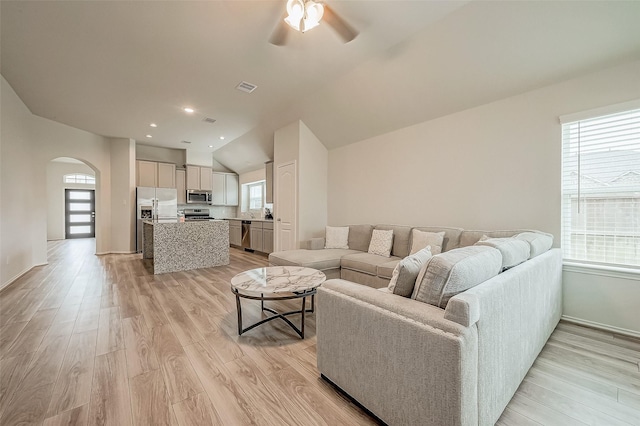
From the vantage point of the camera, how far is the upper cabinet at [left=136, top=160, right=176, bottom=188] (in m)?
6.80

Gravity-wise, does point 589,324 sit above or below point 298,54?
below

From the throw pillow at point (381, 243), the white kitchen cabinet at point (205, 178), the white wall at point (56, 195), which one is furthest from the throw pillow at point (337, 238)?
the white wall at point (56, 195)

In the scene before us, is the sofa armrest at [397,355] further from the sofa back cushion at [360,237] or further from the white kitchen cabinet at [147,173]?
the white kitchen cabinet at [147,173]

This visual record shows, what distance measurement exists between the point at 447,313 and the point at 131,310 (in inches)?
129

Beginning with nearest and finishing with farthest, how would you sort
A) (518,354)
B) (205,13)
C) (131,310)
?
(518,354)
(205,13)
(131,310)

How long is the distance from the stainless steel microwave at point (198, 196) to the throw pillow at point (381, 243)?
6.04 metres

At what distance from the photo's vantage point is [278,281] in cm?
233

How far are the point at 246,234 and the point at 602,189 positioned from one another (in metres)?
6.69

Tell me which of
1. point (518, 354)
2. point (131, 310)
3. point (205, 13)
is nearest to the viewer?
point (518, 354)

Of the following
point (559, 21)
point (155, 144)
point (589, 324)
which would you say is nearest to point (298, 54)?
point (559, 21)

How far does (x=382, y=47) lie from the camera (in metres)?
2.94

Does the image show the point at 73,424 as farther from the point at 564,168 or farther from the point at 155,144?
the point at 155,144

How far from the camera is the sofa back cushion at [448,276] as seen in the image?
3.84 feet

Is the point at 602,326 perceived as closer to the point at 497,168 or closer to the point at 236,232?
the point at 497,168
